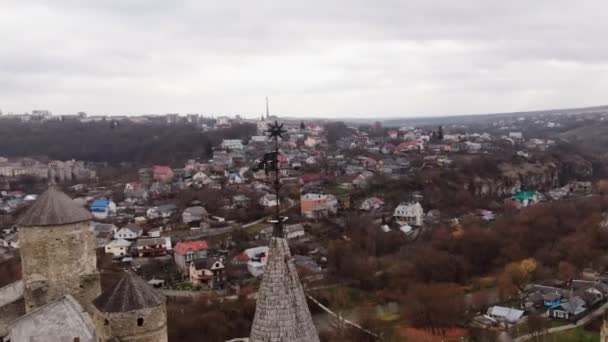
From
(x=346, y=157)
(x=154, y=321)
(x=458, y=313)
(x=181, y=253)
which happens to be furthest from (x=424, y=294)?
(x=346, y=157)

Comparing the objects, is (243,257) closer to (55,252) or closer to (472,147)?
(55,252)

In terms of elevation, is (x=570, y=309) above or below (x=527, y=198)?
below

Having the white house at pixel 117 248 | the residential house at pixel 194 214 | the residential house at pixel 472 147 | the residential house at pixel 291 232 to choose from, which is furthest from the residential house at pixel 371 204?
the residential house at pixel 472 147

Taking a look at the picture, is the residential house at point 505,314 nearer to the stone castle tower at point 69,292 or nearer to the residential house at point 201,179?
the stone castle tower at point 69,292

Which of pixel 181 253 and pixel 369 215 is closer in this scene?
pixel 181 253

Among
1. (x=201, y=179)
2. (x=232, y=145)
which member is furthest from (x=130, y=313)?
(x=232, y=145)

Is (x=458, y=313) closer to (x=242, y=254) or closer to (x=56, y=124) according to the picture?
(x=242, y=254)
